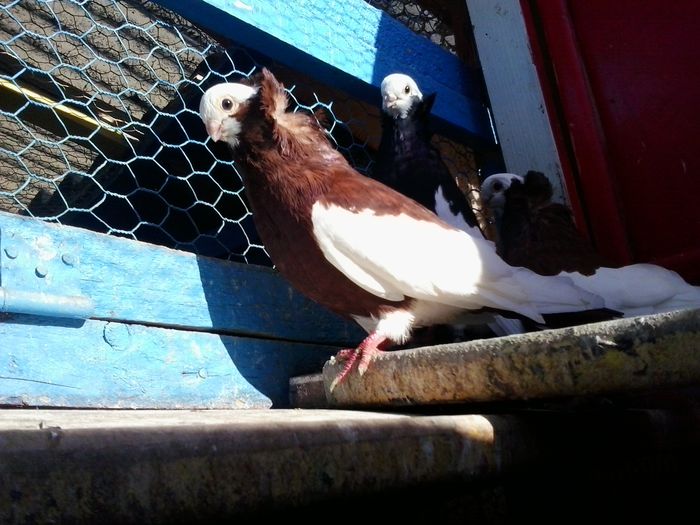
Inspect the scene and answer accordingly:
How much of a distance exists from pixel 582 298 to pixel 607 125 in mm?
659

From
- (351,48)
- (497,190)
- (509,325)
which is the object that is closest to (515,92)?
(497,190)

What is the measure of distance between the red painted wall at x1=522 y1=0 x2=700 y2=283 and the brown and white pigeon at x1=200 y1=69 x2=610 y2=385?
0.48m

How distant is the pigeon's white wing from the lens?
1.27m

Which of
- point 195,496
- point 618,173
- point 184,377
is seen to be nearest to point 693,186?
point 618,173

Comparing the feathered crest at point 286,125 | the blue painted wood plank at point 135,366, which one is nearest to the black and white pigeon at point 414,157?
the feathered crest at point 286,125

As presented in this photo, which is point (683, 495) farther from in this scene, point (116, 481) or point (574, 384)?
point (116, 481)

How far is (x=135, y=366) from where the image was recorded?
1158 mm

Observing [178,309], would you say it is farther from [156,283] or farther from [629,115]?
[629,115]

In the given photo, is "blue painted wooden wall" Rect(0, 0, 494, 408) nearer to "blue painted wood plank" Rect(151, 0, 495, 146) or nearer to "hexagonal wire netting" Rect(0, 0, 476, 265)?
"blue painted wood plank" Rect(151, 0, 495, 146)

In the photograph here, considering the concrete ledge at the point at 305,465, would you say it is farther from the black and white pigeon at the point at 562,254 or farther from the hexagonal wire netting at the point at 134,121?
the hexagonal wire netting at the point at 134,121

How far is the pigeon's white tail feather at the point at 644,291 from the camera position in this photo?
1.36 m

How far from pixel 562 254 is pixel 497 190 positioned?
1.06 feet

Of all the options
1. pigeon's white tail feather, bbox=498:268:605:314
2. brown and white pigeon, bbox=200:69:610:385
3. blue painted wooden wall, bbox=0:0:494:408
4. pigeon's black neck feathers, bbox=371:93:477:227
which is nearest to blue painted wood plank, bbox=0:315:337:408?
blue painted wooden wall, bbox=0:0:494:408

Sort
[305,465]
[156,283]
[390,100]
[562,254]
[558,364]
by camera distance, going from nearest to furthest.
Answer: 1. [305,465]
2. [558,364]
3. [156,283]
4. [562,254]
5. [390,100]
